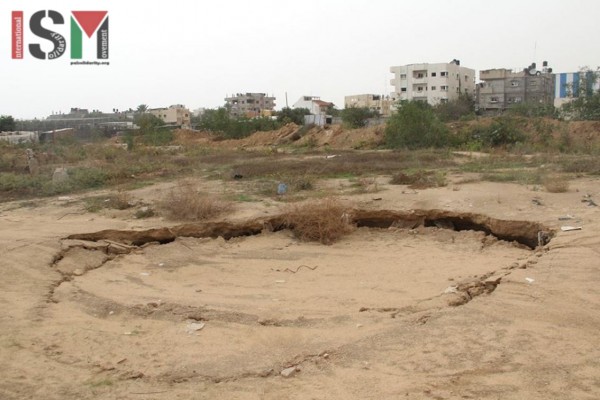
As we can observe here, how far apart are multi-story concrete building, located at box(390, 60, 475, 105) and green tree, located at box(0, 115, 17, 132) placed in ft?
113

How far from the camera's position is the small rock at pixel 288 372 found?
3.43 metres

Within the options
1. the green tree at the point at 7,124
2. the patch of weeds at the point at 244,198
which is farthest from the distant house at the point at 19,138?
the patch of weeds at the point at 244,198

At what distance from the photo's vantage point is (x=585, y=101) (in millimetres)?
26703

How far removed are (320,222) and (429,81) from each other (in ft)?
167

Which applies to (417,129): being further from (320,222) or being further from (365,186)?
(320,222)

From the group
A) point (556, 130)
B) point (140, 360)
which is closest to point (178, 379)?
point (140, 360)

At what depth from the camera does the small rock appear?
11.2ft

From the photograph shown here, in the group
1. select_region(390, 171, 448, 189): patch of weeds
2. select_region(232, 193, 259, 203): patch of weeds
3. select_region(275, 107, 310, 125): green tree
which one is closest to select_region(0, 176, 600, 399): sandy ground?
select_region(232, 193, 259, 203): patch of weeds

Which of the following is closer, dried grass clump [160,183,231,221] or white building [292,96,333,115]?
dried grass clump [160,183,231,221]

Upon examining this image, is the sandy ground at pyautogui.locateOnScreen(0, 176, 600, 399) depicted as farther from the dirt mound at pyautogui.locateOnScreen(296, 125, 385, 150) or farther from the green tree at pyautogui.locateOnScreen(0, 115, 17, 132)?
the green tree at pyautogui.locateOnScreen(0, 115, 17, 132)

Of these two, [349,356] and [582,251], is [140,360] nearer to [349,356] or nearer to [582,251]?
[349,356]

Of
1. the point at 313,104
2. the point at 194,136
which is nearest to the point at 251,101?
the point at 313,104

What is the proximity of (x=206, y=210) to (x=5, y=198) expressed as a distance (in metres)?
5.58

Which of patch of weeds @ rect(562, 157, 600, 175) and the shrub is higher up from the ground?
the shrub
